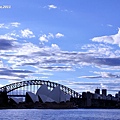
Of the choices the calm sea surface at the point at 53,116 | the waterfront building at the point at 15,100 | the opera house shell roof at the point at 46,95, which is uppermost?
the opera house shell roof at the point at 46,95

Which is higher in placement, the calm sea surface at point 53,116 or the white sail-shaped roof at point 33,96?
the white sail-shaped roof at point 33,96

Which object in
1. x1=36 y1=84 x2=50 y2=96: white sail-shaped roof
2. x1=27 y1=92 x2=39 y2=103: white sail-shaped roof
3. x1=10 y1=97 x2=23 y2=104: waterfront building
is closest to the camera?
x1=27 y1=92 x2=39 y2=103: white sail-shaped roof

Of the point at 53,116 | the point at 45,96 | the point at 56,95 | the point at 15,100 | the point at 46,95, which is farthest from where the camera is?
the point at 15,100

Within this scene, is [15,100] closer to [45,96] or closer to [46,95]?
[46,95]

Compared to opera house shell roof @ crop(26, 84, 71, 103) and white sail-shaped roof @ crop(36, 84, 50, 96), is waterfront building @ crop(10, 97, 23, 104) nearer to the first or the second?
opera house shell roof @ crop(26, 84, 71, 103)

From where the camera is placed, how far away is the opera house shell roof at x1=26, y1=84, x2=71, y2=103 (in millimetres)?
188625

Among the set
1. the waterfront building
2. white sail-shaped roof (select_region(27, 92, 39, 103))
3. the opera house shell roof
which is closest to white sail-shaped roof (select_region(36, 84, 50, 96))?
the opera house shell roof

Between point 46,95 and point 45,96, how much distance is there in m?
2.54

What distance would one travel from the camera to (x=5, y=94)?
627 feet

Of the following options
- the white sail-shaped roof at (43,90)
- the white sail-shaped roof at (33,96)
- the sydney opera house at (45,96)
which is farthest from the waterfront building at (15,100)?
the white sail-shaped roof at (43,90)

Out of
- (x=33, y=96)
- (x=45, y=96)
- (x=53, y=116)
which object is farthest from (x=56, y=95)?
(x=53, y=116)

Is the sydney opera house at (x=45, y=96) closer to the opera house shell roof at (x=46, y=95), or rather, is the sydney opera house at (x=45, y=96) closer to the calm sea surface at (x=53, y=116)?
the opera house shell roof at (x=46, y=95)

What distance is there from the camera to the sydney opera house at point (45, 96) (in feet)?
619

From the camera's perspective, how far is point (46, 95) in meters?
193
